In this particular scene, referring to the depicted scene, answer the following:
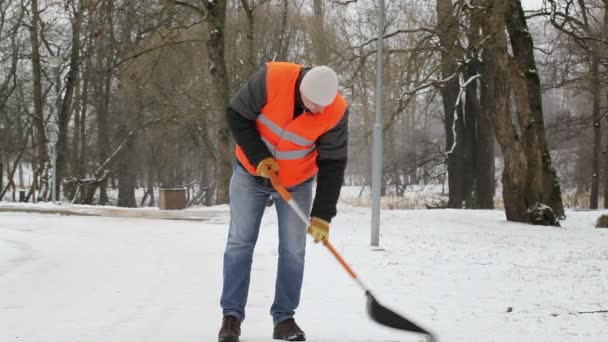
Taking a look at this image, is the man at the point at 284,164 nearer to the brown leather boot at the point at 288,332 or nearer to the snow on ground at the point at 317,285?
the brown leather boot at the point at 288,332

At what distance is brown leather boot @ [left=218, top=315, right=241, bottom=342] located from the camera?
356 centimetres

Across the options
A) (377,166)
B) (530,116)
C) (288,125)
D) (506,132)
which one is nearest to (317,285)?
(288,125)

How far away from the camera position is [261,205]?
12.5 feet

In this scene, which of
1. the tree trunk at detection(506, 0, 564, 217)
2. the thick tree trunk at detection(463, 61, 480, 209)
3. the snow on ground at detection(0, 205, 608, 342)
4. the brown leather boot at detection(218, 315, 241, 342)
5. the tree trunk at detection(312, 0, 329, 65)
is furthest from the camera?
the tree trunk at detection(312, 0, 329, 65)

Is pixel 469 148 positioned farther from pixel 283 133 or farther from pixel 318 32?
pixel 283 133

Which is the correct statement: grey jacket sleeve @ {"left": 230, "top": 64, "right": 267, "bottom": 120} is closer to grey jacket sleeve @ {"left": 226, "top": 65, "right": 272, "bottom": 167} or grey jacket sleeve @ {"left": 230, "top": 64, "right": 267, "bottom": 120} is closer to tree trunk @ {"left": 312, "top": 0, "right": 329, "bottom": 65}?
grey jacket sleeve @ {"left": 226, "top": 65, "right": 272, "bottom": 167}

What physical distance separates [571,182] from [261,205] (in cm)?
3244

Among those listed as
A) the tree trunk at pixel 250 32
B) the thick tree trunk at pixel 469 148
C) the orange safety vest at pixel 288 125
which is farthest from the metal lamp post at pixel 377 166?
the thick tree trunk at pixel 469 148

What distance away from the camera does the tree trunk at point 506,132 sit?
12062 mm

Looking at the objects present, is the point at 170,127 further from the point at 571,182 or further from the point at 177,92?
the point at 571,182

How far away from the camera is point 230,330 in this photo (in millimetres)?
3582

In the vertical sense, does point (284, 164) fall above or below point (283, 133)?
below

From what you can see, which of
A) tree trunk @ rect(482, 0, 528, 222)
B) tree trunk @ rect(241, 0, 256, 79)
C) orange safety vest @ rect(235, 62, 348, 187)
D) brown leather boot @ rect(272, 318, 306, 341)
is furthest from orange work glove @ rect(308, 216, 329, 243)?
tree trunk @ rect(241, 0, 256, 79)

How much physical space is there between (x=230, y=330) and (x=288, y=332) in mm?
319
